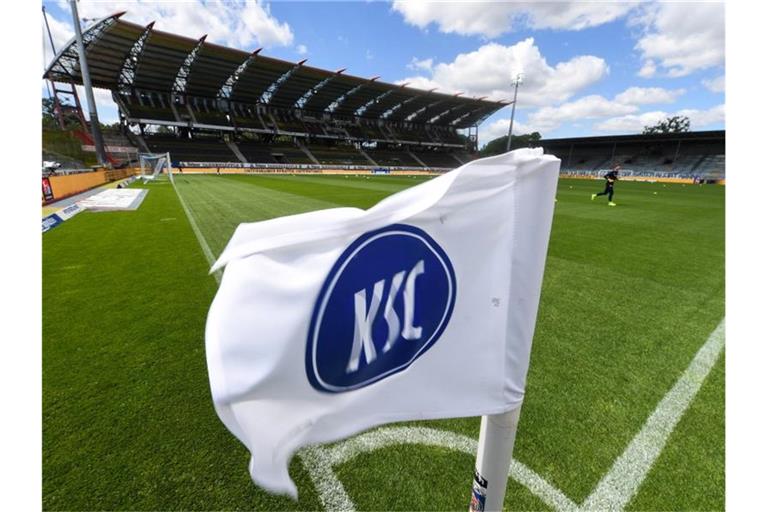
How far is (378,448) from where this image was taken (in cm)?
213

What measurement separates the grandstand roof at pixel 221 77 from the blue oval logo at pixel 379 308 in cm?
3795

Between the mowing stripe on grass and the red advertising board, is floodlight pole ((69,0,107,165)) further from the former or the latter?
the mowing stripe on grass

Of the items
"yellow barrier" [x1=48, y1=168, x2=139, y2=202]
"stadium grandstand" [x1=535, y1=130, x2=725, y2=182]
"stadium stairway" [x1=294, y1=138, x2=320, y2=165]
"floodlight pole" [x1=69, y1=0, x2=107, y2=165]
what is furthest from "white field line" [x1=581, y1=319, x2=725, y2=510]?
"stadium stairway" [x1=294, y1=138, x2=320, y2=165]

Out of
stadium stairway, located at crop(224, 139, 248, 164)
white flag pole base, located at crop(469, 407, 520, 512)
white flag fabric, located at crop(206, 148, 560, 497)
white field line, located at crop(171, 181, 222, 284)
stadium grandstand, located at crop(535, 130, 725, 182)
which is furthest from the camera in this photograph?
stadium stairway, located at crop(224, 139, 248, 164)

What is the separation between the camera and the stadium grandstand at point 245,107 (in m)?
34.9

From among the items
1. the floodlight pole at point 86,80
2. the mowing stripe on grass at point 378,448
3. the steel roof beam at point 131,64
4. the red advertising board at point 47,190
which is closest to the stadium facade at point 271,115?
the steel roof beam at point 131,64

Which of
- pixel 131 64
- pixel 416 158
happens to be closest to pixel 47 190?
pixel 131 64

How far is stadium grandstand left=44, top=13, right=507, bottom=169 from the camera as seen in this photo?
115ft

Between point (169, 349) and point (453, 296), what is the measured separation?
3155mm

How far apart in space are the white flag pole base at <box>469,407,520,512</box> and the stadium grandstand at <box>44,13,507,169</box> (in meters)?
38.5

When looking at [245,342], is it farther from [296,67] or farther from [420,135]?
[420,135]

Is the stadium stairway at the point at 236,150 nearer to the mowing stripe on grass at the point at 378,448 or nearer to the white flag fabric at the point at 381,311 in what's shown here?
the mowing stripe on grass at the point at 378,448

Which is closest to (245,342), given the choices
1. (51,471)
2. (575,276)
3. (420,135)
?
(51,471)

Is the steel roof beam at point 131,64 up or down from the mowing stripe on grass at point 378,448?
up
